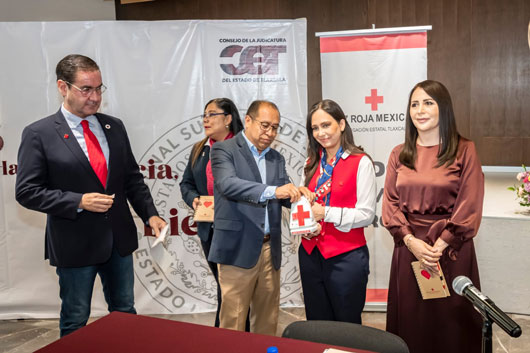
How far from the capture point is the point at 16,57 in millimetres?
3668

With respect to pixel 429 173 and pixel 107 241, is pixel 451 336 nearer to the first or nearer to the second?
pixel 429 173

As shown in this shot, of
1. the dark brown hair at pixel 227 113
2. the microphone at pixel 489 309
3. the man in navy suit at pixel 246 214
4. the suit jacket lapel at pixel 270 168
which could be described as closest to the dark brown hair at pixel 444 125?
the man in navy suit at pixel 246 214

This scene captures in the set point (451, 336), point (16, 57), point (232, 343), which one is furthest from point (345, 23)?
point (232, 343)

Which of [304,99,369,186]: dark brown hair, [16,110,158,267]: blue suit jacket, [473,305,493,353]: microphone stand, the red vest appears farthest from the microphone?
[16,110,158,267]: blue suit jacket

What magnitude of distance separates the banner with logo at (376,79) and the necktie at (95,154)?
188 centimetres

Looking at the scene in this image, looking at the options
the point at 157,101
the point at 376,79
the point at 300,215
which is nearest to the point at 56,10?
the point at 157,101

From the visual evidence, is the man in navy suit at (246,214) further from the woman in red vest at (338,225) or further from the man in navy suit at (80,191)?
the man in navy suit at (80,191)

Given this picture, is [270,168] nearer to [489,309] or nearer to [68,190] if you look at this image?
[68,190]

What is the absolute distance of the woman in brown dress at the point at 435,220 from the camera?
2.21 metres

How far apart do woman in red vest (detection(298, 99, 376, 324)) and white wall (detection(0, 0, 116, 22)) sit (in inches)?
143

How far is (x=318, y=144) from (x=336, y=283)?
0.69m

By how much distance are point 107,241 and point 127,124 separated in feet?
5.33

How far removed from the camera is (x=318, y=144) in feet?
8.26

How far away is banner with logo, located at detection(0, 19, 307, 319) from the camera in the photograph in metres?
3.70
